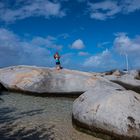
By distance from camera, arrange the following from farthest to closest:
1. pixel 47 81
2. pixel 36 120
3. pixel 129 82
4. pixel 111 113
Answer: pixel 129 82
pixel 47 81
pixel 36 120
pixel 111 113

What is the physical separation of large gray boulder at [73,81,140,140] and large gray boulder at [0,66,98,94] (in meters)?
7.68

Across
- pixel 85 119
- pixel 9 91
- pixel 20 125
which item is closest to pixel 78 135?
pixel 85 119

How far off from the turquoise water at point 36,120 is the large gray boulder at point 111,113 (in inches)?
19.4

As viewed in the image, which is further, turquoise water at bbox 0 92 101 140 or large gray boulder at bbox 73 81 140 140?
turquoise water at bbox 0 92 101 140

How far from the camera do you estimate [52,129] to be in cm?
→ 1015

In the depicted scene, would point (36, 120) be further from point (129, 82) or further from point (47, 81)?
point (129, 82)

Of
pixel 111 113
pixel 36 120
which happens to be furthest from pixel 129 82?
pixel 111 113

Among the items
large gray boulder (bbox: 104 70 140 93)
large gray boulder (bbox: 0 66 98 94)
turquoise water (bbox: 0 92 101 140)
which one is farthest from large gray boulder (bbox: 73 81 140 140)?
large gray boulder (bbox: 104 70 140 93)

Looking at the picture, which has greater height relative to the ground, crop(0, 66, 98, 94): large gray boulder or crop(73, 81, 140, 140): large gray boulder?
crop(0, 66, 98, 94): large gray boulder

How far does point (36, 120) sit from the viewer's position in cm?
1134

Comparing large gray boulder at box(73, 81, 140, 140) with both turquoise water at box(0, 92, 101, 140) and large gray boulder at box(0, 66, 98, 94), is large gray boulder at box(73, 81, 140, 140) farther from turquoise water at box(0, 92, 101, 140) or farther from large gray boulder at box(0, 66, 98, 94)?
large gray boulder at box(0, 66, 98, 94)

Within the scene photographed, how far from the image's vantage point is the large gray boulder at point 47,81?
720 inches

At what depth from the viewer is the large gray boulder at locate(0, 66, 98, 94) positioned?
1830 cm

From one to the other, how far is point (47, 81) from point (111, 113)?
32.3 ft
